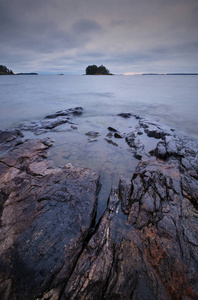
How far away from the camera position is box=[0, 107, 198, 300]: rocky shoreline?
2223 millimetres

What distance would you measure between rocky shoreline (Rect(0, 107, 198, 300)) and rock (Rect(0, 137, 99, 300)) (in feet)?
0.05

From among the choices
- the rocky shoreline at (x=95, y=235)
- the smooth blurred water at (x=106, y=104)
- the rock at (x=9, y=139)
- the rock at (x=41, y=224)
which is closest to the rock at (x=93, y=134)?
the rock at (x=9, y=139)

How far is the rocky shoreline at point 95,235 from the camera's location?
222cm

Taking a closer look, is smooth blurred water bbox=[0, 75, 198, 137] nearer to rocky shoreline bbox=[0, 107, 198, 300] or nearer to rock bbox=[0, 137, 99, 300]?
rocky shoreline bbox=[0, 107, 198, 300]

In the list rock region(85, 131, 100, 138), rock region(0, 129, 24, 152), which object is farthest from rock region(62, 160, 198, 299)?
rock region(0, 129, 24, 152)

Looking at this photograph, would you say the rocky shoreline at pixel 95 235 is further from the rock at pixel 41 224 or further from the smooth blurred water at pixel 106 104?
the smooth blurred water at pixel 106 104

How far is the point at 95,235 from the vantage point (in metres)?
2.99

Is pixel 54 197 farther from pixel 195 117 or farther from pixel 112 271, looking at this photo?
pixel 195 117

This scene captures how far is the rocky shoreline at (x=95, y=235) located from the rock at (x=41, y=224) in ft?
0.05

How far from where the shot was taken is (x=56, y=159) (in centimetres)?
618

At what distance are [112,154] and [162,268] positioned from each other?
4.66 meters

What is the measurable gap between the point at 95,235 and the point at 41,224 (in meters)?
1.22

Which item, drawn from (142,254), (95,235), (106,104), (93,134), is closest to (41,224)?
(95,235)

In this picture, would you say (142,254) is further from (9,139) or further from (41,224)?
(9,139)
